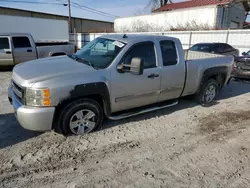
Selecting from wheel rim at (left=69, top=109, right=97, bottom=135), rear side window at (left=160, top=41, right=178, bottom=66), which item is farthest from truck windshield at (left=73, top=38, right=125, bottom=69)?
rear side window at (left=160, top=41, right=178, bottom=66)

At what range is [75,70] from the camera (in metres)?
3.51

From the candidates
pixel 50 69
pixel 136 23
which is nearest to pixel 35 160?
pixel 50 69

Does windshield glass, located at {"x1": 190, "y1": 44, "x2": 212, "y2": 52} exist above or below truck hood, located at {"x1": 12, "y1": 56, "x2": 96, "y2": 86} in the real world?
above

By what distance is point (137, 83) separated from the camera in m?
4.01

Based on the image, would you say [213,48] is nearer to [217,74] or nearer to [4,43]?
[217,74]

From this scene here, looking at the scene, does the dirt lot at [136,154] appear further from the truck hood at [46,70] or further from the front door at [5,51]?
the front door at [5,51]

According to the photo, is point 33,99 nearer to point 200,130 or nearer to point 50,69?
point 50,69

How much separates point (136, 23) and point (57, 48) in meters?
19.1

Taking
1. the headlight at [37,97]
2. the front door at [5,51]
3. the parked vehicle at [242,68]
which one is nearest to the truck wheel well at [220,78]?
the parked vehicle at [242,68]

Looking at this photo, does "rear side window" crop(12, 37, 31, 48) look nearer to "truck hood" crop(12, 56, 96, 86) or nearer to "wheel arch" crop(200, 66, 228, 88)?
"truck hood" crop(12, 56, 96, 86)

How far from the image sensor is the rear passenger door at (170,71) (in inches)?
173

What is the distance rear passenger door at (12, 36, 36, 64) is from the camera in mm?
9250

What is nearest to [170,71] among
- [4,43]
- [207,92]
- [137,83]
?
[137,83]

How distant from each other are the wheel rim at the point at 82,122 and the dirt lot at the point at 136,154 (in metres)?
→ 0.13
